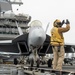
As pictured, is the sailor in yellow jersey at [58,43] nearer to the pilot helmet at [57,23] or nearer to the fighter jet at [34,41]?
the pilot helmet at [57,23]

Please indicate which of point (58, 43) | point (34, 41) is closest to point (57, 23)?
point (58, 43)

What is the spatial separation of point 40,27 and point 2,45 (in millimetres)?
8100

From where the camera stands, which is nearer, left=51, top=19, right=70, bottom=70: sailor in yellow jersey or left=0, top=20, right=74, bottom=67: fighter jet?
left=51, top=19, right=70, bottom=70: sailor in yellow jersey

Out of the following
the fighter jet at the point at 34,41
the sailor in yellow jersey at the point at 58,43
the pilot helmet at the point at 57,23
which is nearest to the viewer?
the sailor in yellow jersey at the point at 58,43

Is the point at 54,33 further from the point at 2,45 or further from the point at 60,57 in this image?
the point at 2,45

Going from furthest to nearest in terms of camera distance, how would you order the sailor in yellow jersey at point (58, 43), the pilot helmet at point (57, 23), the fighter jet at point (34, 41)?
the fighter jet at point (34, 41) < the pilot helmet at point (57, 23) < the sailor in yellow jersey at point (58, 43)

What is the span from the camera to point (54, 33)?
8141mm

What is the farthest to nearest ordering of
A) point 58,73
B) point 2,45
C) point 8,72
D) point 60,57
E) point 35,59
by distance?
1. point 2,45
2. point 35,59
3. point 60,57
4. point 8,72
5. point 58,73

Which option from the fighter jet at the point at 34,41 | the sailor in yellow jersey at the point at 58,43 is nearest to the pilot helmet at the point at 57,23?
the sailor in yellow jersey at the point at 58,43

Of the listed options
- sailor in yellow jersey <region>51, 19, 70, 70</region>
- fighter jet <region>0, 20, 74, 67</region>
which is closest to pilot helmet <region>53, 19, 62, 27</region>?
sailor in yellow jersey <region>51, 19, 70, 70</region>

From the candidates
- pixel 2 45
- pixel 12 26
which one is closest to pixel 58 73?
pixel 2 45

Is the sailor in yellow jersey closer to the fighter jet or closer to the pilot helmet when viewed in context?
the pilot helmet

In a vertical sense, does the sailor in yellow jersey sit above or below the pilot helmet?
below

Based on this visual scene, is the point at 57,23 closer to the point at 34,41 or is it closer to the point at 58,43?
the point at 58,43
